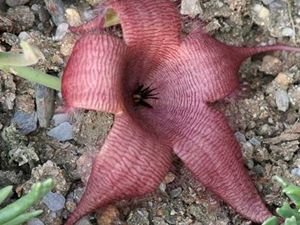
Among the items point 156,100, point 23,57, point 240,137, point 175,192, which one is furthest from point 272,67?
point 23,57

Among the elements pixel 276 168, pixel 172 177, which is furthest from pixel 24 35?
pixel 276 168

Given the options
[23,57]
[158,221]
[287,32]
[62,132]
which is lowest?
[158,221]

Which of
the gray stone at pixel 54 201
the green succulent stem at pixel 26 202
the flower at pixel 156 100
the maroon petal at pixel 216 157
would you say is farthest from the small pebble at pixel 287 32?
the green succulent stem at pixel 26 202

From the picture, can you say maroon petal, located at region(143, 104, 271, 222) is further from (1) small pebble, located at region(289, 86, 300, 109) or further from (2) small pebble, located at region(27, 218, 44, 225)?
(2) small pebble, located at region(27, 218, 44, 225)

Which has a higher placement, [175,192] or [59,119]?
[59,119]

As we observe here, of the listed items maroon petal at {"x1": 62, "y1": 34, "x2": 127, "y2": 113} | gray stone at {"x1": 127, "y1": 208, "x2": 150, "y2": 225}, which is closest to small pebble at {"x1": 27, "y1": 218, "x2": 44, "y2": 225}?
gray stone at {"x1": 127, "y1": 208, "x2": 150, "y2": 225}

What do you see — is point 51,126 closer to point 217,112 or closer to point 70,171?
point 70,171

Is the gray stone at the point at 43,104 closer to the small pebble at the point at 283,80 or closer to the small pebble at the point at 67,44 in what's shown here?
the small pebble at the point at 67,44

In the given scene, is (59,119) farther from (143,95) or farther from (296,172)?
(296,172)
